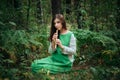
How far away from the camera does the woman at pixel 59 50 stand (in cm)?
614

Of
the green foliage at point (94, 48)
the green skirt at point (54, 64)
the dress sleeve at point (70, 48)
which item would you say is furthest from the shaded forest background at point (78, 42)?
the dress sleeve at point (70, 48)

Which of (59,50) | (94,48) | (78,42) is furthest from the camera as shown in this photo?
(78,42)

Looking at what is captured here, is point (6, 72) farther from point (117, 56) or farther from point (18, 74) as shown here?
point (117, 56)

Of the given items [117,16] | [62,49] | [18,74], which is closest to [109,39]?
[62,49]

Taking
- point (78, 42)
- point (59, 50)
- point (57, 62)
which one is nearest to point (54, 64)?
point (57, 62)

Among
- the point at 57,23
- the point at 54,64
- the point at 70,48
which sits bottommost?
the point at 54,64

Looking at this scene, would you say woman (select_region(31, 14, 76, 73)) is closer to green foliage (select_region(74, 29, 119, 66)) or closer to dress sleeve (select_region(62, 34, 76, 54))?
dress sleeve (select_region(62, 34, 76, 54))

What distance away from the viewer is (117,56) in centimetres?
621

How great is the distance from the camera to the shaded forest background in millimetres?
5160

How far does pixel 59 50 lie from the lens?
20.8ft

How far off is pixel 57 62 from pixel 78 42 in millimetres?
1473

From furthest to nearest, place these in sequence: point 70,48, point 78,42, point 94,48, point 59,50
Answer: point 78,42, point 94,48, point 59,50, point 70,48

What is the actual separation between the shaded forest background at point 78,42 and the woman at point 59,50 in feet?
0.60

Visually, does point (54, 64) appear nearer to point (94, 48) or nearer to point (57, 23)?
point (57, 23)
